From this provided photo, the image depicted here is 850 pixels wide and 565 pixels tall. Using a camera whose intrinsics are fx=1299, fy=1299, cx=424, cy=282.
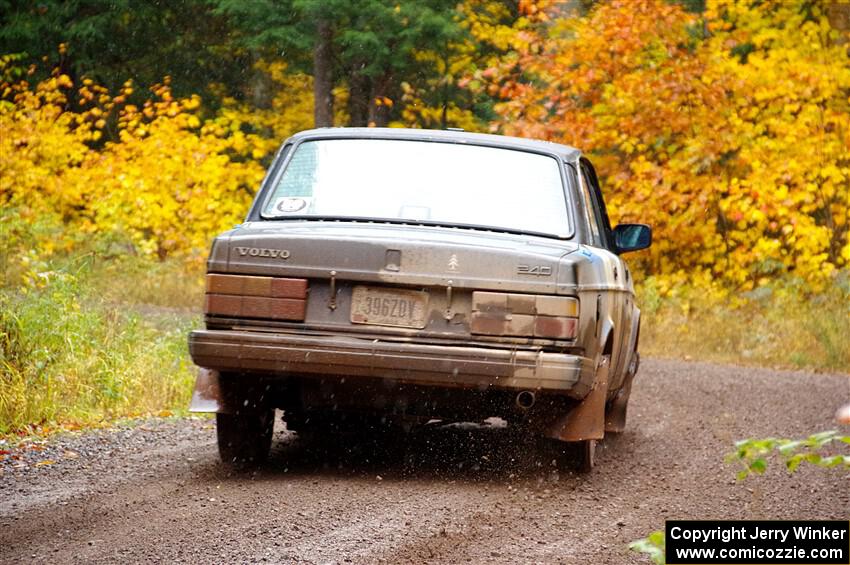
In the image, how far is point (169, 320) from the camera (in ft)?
44.7

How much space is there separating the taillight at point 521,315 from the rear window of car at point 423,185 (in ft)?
2.26

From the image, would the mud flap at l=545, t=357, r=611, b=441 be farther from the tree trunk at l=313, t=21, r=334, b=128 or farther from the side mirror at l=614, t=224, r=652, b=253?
the tree trunk at l=313, t=21, r=334, b=128

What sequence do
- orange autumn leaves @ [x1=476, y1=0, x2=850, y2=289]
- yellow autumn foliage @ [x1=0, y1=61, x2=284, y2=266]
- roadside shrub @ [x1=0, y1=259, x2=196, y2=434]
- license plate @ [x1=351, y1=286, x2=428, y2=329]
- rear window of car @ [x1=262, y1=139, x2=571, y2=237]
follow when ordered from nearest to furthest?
1. license plate @ [x1=351, y1=286, x2=428, y2=329]
2. rear window of car @ [x1=262, y1=139, x2=571, y2=237]
3. roadside shrub @ [x1=0, y1=259, x2=196, y2=434]
4. orange autumn leaves @ [x1=476, y1=0, x2=850, y2=289]
5. yellow autumn foliage @ [x1=0, y1=61, x2=284, y2=266]

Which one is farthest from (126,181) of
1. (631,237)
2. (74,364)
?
(631,237)

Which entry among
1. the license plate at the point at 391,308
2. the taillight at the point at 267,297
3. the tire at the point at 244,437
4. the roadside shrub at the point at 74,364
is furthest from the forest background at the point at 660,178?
the license plate at the point at 391,308

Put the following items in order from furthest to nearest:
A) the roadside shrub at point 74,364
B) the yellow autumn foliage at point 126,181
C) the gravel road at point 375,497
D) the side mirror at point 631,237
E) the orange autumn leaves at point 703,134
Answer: the yellow autumn foliage at point 126,181
the orange autumn leaves at point 703,134
the roadside shrub at point 74,364
the side mirror at point 631,237
the gravel road at point 375,497

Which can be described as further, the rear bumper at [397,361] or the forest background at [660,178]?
the forest background at [660,178]

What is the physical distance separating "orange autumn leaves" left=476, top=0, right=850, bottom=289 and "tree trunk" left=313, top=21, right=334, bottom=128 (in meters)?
8.73

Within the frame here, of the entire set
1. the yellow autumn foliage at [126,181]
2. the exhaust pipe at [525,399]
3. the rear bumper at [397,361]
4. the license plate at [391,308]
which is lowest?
the yellow autumn foliage at [126,181]

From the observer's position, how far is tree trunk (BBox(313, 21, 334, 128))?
28141 millimetres

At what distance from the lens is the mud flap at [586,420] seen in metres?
6.17

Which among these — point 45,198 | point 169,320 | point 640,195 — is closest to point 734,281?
point 640,195

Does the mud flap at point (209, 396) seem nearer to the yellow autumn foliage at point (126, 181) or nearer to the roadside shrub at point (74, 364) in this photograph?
the roadside shrub at point (74, 364)

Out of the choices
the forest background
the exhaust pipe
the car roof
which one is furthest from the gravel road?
the forest background
